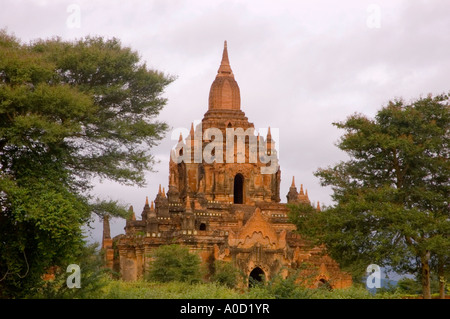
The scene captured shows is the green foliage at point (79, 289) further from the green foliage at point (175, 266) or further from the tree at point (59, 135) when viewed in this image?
the green foliage at point (175, 266)

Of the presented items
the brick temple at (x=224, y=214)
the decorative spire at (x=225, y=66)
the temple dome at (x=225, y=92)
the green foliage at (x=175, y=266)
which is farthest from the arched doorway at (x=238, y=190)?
the green foliage at (x=175, y=266)

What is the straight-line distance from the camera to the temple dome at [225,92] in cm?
5559

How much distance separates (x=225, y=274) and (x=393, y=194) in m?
12.5

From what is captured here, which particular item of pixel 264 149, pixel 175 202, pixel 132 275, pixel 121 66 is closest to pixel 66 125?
pixel 121 66

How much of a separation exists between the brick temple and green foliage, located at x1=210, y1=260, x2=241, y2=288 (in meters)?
1.26

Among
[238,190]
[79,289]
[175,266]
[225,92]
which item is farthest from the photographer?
[225,92]

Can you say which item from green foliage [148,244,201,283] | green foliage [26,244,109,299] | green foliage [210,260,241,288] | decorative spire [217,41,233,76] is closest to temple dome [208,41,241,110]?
decorative spire [217,41,233,76]

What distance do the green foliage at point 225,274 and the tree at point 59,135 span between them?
11.0 m

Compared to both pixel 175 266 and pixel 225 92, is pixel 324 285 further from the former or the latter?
pixel 225 92

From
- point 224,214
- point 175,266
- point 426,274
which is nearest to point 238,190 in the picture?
point 224,214

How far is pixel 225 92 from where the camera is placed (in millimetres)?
55656

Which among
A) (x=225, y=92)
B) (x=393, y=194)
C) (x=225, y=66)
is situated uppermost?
(x=225, y=66)

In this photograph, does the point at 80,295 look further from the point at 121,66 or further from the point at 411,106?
the point at 411,106

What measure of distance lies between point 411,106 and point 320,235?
610 centimetres
